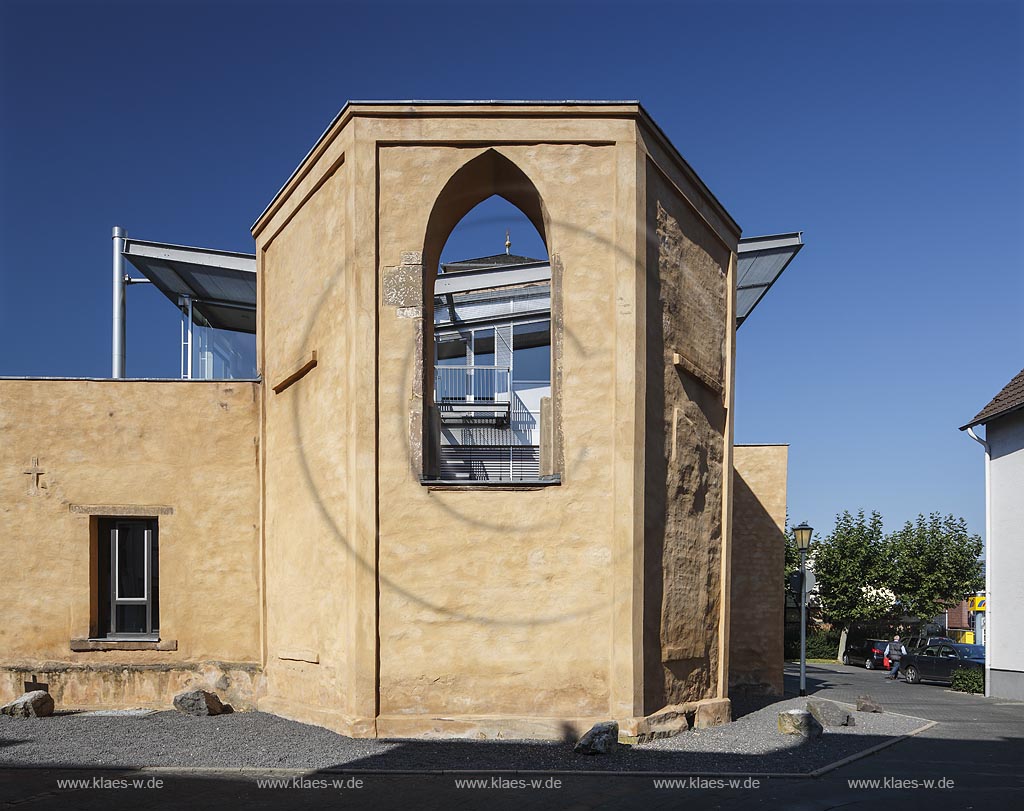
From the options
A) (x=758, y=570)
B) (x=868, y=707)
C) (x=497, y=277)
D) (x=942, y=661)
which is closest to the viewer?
(x=868, y=707)

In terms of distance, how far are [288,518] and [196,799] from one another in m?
5.51

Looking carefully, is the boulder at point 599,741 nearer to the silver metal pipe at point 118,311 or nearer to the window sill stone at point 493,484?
the window sill stone at point 493,484

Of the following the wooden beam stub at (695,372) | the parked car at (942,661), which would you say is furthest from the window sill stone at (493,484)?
the parked car at (942,661)

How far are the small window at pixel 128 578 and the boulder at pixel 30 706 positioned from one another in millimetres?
1471

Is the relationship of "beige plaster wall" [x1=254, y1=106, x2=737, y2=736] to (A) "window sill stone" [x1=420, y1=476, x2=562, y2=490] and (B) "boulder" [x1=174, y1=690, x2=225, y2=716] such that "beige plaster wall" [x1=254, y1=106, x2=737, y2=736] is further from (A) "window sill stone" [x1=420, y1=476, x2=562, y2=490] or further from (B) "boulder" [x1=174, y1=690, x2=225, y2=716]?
(B) "boulder" [x1=174, y1=690, x2=225, y2=716]

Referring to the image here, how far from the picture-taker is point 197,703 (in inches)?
528

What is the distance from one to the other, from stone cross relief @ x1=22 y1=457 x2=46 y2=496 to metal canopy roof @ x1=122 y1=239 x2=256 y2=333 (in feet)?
21.7

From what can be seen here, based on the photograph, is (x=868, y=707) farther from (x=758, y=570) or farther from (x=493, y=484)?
(x=493, y=484)

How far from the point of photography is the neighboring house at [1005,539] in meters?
20.7

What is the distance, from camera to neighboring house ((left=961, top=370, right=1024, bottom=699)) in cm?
2070

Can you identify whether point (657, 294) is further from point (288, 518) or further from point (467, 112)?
point (288, 518)

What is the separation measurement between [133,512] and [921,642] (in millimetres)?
23786

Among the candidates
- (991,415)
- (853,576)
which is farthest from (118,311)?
(853,576)

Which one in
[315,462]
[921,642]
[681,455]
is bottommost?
[921,642]
